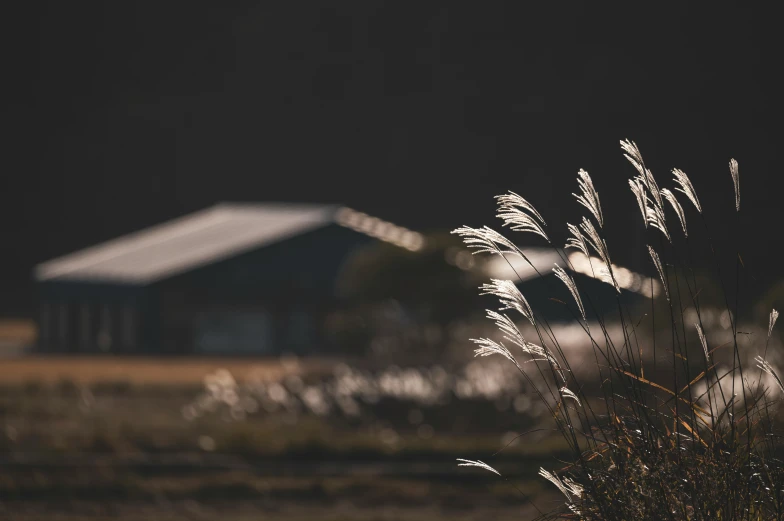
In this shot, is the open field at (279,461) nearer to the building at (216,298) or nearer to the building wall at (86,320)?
the building at (216,298)

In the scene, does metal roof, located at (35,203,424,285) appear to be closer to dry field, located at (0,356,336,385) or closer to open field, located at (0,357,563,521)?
dry field, located at (0,356,336,385)

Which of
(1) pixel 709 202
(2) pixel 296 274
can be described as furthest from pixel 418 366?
(1) pixel 709 202

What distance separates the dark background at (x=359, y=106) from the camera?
64.8 meters

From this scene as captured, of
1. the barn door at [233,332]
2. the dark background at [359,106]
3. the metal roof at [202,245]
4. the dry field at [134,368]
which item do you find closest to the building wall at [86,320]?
the metal roof at [202,245]

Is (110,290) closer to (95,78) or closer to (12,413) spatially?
(12,413)

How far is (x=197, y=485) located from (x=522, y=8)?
211 ft

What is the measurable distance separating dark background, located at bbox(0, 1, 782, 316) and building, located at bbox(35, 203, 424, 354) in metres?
16.1

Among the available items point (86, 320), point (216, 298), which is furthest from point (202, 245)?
point (86, 320)

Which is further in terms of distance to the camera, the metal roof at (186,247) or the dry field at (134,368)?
the metal roof at (186,247)

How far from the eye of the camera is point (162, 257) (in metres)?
48.8

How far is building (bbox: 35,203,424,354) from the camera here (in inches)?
1831

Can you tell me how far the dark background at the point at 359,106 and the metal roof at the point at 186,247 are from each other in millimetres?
14308

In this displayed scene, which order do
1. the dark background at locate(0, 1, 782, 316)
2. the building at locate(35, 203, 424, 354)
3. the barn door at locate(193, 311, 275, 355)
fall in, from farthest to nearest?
the dark background at locate(0, 1, 782, 316) < the barn door at locate(193, 311, 275, 355) < the building at locate(35, 203, 424, 354)

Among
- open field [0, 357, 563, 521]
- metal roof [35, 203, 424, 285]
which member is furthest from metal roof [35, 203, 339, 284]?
open field [0, 357, 563, 521]
